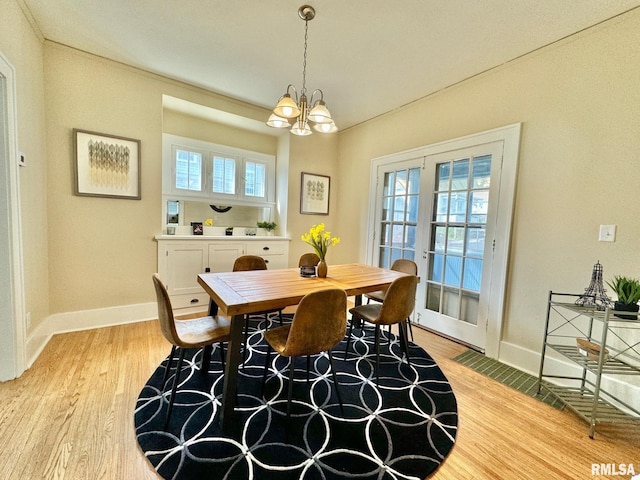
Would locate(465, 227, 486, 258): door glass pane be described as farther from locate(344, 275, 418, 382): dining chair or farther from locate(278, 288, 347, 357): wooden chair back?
locate(278, 288, 347, 357): wooden chair back

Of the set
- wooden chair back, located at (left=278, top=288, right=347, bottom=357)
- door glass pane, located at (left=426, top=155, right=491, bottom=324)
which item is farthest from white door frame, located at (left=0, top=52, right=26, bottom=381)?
door glass pane, located at (left=426, top=155, right=491, bottom=324)

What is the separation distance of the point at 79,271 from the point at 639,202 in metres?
4.83

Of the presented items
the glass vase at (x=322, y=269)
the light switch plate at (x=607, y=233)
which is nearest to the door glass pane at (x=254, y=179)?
the glass vase at (x=322, y=269)

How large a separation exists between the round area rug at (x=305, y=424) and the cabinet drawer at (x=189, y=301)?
120 centimetres

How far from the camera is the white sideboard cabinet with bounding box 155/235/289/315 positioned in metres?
3.20

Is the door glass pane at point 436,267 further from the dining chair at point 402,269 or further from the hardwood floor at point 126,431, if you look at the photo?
the hardwood floor at point 126,431

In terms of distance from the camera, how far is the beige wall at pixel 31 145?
195cm

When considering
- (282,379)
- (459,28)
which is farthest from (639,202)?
(282,379)

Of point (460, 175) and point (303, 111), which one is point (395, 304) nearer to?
point (303, 111)

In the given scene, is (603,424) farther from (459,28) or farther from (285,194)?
(285,194)

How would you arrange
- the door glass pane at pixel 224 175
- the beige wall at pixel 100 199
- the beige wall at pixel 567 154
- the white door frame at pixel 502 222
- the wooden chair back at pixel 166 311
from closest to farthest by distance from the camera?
the wooden chair back at pixel 166 311 → the beige wall at pixel 567 154 → the white door frame at pixel 502 222 → the beige wall at pixel 100 199 → the door glass pane at pixel 224 175

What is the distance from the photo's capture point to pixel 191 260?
3.34m

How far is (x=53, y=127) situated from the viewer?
2.58 meters

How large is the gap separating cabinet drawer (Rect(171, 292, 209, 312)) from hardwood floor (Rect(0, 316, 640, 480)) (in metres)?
1.02
